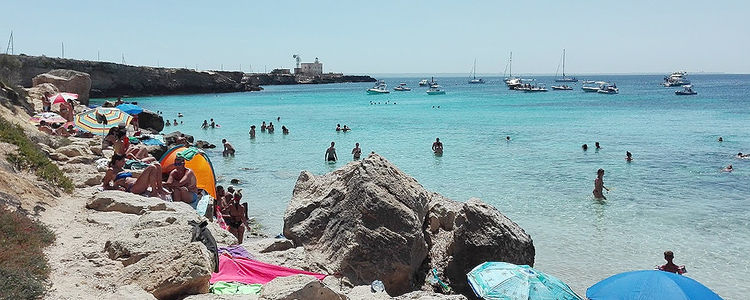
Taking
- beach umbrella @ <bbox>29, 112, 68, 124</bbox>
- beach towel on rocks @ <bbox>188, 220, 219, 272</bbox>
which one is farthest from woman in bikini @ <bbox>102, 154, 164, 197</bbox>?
beach umbrella @ <bbox>29, 112, 68, 124</bbox>

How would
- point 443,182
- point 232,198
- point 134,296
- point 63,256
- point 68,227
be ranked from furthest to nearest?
point 443,182
point 232,198
point 68,227
point 63,256
point 134,296

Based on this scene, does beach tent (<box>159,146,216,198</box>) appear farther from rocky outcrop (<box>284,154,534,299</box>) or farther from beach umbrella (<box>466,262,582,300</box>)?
beach umbrella (<box>466,262,582,300</box>)

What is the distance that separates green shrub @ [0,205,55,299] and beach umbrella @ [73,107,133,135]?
47.5 feet

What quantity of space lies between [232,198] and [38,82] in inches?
1422

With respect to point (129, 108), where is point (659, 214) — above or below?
below

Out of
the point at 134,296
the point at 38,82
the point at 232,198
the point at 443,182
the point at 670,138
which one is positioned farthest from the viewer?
the point at 38,82

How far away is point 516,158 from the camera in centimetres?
2491

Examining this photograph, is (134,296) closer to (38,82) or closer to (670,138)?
(670,138)

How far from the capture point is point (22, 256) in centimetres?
568

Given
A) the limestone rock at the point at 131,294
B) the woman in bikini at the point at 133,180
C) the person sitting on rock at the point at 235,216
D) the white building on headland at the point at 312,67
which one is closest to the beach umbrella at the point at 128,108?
the person sitting on rock at the point at 235,216

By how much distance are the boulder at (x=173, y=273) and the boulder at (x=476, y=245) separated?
4.32m

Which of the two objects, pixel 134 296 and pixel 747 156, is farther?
pixel 747 156

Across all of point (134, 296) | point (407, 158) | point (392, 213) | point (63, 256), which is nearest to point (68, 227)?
point (63, 256)

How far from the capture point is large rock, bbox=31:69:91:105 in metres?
42.1
